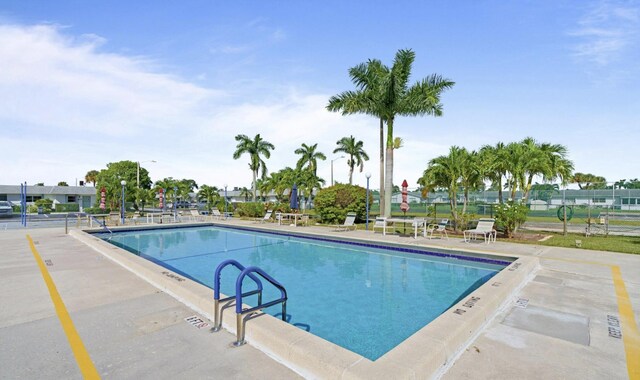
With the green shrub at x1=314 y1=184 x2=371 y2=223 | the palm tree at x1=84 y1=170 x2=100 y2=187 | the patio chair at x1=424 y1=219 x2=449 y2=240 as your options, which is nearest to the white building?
the palm tree at x1=84 y1=170 x2=100 y2=187

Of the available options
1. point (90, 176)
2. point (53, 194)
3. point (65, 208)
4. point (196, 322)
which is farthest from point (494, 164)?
point (90, 176)

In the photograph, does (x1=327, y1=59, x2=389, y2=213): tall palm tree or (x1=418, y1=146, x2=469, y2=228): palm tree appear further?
(x1=327, y1=59, x2=389, y2=213): tall palm tree

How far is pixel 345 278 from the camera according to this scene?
28.3 feet

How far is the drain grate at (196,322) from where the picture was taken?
4133 millimetres

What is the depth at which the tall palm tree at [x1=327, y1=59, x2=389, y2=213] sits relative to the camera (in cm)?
1930

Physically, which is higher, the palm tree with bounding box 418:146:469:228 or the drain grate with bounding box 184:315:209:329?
the palm tree with bounding box 418:146:469:228

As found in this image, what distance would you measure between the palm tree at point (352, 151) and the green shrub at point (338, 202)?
20.9 metres

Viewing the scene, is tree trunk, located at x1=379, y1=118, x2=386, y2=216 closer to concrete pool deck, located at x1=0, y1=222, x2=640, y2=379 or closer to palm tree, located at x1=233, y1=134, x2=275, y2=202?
concrete pool deck, located at x1=0, y1=222, x2=640, y2=379

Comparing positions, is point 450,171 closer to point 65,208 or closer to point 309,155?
point 309,155

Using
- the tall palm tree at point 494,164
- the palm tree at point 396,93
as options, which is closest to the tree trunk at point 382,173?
the palm tree at point 396,93

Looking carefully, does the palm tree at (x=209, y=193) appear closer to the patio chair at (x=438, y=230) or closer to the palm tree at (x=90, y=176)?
the patio chair at (x=438, y=230)

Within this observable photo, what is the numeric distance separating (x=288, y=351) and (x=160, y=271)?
4.34 meters

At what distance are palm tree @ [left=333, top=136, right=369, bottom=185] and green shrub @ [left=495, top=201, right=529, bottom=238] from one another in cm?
2946

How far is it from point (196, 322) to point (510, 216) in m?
13.4
